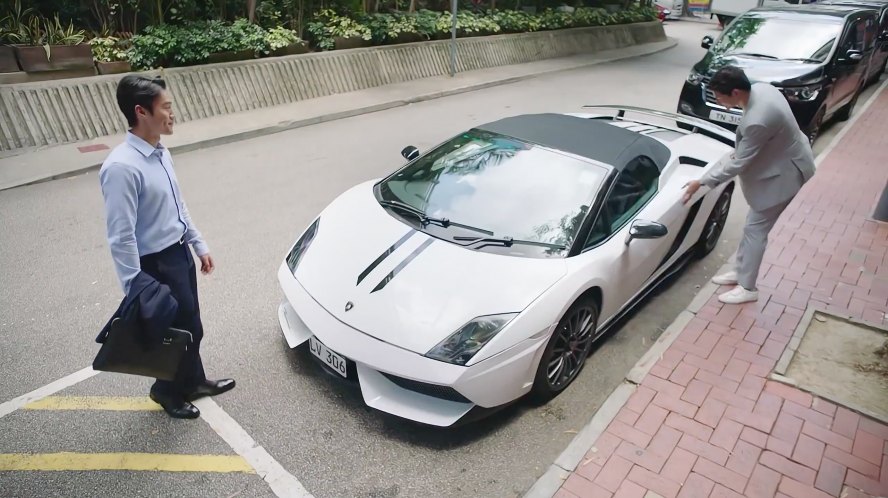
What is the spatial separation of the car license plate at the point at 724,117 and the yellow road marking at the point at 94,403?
24.0ft

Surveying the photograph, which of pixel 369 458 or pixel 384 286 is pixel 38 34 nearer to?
pixel 384 286

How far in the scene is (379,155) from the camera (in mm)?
7844

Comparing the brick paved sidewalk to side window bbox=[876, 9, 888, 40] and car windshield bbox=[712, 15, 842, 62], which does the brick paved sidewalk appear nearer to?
car windshield bbox=[712, 15, 842, 62]

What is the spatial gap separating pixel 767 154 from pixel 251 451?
386 cm

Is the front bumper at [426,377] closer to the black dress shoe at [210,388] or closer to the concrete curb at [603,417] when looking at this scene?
the concrete curb at [603,417]

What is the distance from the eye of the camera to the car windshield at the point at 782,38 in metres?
7.93

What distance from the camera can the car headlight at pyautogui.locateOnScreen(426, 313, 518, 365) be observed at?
Result: 9.13 feet

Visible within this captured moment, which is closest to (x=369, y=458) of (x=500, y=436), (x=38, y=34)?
(x=500, y=436)

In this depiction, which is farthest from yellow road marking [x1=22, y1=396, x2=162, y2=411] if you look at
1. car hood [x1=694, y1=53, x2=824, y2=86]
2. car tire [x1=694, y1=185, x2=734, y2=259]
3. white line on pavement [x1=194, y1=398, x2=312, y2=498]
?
car hood [x1=694, y1=53, x2=824, y2=86]

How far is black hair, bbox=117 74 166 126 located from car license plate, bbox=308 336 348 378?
4.73 ft

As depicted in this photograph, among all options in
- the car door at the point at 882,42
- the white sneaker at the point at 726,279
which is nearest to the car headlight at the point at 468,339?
the white sneaker at the point at 726,279

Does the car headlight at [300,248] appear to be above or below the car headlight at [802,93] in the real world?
above

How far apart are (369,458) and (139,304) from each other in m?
1.36

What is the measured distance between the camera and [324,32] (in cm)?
1103
